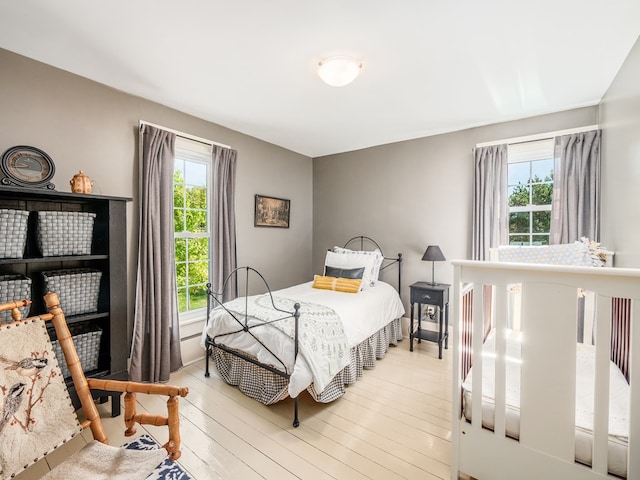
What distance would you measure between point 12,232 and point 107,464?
1514 mm

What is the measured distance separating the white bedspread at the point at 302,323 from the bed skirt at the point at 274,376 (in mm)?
142

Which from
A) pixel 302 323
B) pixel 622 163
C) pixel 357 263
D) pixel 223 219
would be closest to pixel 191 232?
pixel 223 219

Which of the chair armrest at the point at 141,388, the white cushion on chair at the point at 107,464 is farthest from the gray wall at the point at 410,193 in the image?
the white cushion on chair at the point at 107,464

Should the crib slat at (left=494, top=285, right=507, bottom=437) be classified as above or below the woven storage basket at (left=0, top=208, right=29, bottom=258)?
below

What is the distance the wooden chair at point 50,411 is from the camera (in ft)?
3.88

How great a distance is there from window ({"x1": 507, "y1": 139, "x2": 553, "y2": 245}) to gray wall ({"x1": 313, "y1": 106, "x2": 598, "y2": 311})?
194 mm

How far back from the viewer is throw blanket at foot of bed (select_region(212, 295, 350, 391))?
7.09 feet

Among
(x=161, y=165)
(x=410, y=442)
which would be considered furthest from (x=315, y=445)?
(x=161, y=165)

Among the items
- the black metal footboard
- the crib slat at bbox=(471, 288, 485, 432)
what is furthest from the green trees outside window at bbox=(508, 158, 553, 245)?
the black metal footboard

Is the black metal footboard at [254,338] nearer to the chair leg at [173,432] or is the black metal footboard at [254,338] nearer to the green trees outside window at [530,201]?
the chair leg at [173,432]

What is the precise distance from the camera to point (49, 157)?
7.03 feet

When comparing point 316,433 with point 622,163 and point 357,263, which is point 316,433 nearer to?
point 357,263

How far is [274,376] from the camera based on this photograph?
91.5 inches

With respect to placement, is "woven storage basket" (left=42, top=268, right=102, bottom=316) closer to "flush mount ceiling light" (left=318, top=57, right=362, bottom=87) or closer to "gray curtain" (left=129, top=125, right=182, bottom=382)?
"gray curtain" (left=129, top=125, right=182, bottom=382)
